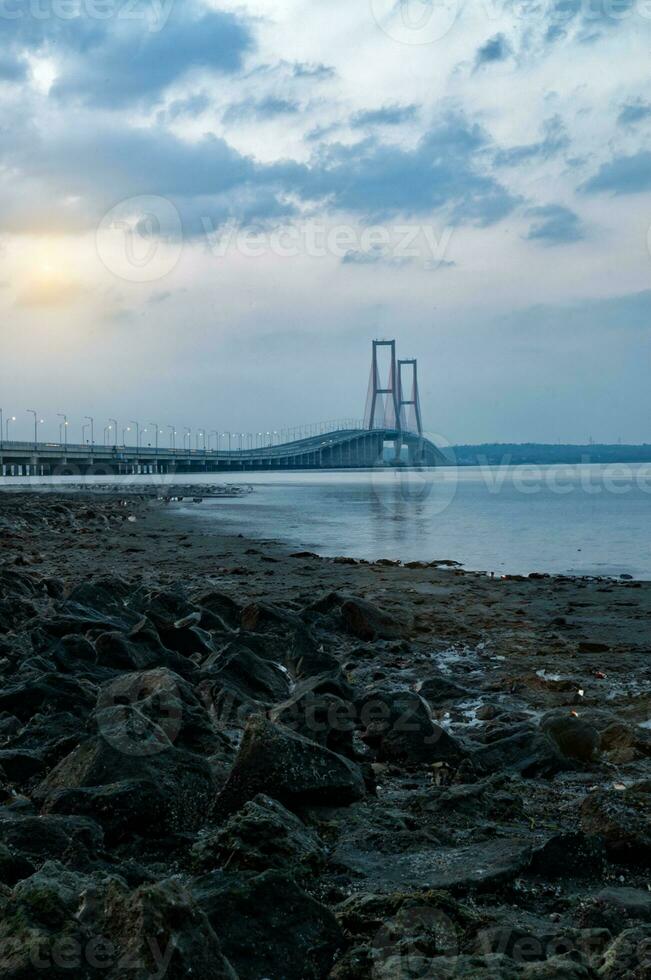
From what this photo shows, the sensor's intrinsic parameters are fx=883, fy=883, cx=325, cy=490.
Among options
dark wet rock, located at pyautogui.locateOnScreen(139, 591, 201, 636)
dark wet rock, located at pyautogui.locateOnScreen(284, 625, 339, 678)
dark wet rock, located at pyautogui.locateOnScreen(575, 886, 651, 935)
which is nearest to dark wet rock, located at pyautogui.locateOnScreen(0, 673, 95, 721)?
dark wet rock, located at pyautogui.locateOnScreen(284, 625, 339, 678)

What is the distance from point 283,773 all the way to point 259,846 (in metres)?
0.47

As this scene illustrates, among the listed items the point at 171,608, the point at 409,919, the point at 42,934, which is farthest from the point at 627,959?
the point at 171,608

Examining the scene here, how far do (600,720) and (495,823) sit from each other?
1821mm

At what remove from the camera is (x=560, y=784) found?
3738mm

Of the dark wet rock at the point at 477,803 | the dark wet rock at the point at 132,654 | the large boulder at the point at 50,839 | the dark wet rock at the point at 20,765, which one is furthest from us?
the dark wet rock at the point at 132,654

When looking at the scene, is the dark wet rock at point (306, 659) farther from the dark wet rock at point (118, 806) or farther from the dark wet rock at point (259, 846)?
the dark wet rock at point (259, 846)

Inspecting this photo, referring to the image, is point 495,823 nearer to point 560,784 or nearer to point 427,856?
point 427,856

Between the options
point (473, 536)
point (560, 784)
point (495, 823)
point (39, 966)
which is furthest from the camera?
point (473, 536)

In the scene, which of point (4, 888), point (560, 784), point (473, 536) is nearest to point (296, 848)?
point (4, 888)

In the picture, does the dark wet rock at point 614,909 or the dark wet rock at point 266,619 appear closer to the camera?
the dark wet rock at point 614,909

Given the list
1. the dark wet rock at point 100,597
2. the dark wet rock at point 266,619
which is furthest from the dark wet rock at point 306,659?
the dark wet rock at point 100,597

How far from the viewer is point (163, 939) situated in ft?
5.95

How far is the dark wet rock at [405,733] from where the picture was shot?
3.99m

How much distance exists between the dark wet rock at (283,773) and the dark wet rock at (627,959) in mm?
1258
